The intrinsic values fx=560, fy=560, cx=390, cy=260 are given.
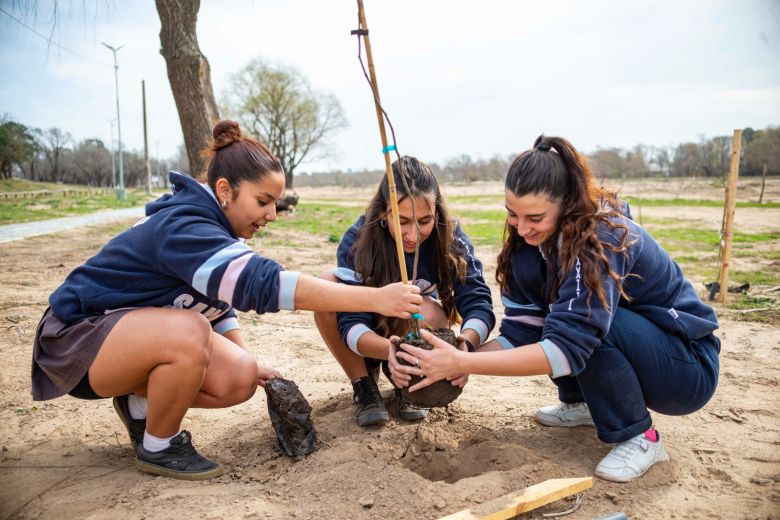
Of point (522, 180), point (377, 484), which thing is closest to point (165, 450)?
point (377, 484)

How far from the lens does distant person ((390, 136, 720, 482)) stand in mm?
2039

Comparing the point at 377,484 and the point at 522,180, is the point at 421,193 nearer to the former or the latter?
the point at 522,180

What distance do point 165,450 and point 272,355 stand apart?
5.17ft

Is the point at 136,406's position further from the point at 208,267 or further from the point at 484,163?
the point at 484,163

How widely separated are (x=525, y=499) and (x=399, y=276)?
1.23 m

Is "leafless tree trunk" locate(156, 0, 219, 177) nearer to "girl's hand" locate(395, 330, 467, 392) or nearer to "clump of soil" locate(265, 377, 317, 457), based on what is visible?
"clump of soil" locate(265, 377, 317, 457)

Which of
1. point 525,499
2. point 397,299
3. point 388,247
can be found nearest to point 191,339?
point 397,299

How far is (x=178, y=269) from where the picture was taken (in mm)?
1984

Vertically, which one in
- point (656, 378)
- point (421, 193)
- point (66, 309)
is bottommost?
point (656, 378)

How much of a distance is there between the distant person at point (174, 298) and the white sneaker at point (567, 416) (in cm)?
106

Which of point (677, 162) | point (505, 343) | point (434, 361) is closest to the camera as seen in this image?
point (434, 361)

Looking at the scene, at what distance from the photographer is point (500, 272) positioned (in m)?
2.63

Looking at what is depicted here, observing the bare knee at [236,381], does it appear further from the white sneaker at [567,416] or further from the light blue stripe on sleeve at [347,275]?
the white sneaker at [567,416]

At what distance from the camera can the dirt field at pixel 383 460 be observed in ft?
6.35
